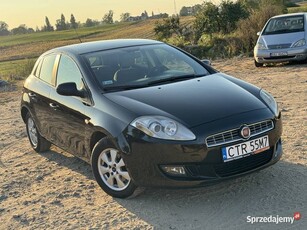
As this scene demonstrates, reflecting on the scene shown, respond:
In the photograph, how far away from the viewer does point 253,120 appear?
420cm

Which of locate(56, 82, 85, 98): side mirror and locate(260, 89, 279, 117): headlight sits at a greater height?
locate(56, 82, 85, 98): side mirror

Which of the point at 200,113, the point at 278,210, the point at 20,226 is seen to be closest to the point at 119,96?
the point at 200,113

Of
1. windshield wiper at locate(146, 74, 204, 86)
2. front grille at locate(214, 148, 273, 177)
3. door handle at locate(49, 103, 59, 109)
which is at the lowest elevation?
front grille at locate(214, 148, 273, 177)

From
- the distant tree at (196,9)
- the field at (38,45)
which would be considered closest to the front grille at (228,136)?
the field at (38,45)

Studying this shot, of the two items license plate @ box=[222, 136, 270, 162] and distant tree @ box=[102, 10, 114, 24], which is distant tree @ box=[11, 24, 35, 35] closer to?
distant tree @ box=[102, 10, 114, 24]

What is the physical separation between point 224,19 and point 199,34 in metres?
1.64

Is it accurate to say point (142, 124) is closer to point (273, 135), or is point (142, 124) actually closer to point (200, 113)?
point (200, 113)

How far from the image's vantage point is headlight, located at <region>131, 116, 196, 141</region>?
4.00m

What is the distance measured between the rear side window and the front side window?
292 millimetres

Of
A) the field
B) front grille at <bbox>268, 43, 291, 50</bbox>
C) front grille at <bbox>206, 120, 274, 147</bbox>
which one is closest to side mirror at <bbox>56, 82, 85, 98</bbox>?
front grille at <bbox>206, 120, 274, 147</bbox>

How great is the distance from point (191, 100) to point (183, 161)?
0.73m

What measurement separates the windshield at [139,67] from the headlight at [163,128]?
0.83m

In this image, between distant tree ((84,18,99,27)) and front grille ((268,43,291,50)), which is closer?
front grille ((268,43,291,50))

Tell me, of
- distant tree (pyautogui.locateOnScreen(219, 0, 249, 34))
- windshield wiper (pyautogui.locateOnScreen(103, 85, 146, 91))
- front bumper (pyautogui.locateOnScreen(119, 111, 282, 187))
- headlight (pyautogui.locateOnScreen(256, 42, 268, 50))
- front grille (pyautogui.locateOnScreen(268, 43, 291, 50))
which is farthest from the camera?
distant tree (pyautogui.locateOnScreen(219, 0, 249, 34))
